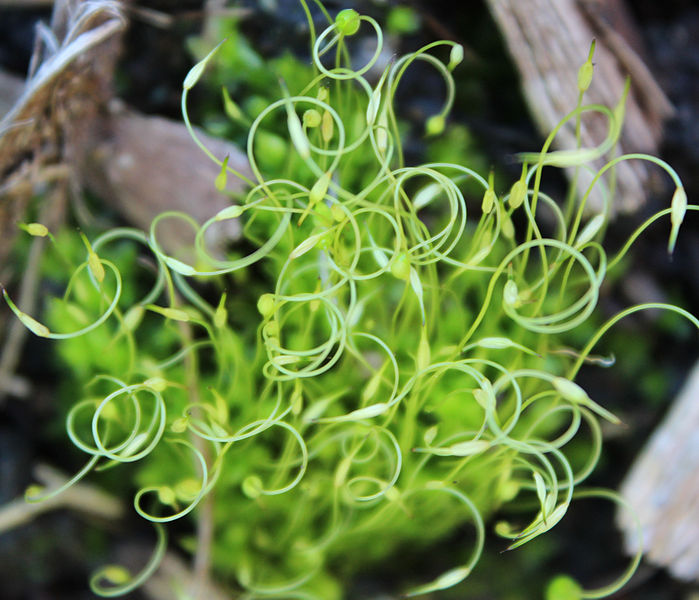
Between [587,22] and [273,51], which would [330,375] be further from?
[587,22]

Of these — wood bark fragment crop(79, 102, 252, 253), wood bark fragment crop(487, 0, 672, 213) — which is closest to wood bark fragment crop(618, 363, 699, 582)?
wood bark fragment crop(487, 0, 672, 213)

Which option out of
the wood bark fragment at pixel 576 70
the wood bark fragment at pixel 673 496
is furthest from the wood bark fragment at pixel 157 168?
the wood bark fragment at pixel 673 496

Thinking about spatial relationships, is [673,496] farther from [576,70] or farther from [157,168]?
[157,168]

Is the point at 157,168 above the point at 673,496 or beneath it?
above

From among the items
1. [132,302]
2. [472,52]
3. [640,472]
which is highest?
[472,52]

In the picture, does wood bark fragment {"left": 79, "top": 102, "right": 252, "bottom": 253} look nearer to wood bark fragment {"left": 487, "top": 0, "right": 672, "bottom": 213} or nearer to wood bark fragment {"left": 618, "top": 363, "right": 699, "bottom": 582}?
wood bark fragment {"left": 487, "top": 0, "right": 672, "bottom": 213}

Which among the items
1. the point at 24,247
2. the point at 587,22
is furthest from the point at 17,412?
the point at 587,22

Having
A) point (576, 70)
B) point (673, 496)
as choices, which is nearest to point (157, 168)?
point (576, 70)
